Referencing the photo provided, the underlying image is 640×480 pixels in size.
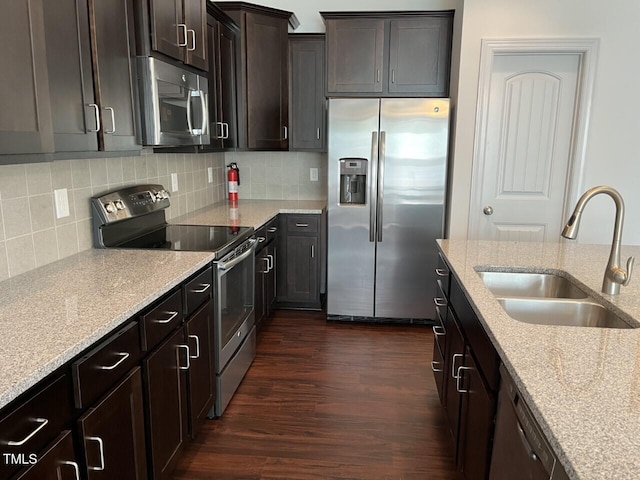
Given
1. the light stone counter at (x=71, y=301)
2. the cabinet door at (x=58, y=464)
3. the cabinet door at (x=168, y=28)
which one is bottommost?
the cabinet door at (x=58, y=464)

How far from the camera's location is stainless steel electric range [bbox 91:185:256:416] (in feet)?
7.70

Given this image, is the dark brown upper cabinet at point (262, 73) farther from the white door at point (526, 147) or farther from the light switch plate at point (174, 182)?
the white door at point (526, 147)

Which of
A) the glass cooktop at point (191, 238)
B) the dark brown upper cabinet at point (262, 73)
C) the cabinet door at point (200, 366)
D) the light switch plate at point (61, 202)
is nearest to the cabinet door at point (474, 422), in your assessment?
the cabinet door at point (200, 366)

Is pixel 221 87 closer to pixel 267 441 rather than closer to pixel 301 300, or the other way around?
pixel 301 300

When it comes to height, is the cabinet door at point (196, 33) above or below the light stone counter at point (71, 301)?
above

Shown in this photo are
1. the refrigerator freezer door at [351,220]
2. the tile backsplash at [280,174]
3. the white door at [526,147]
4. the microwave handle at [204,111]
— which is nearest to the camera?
the microwave handle at [204,111]

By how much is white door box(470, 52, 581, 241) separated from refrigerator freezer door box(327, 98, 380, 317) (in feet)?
2.64

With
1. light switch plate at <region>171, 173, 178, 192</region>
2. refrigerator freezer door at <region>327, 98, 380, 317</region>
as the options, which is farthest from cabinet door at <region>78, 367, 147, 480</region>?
refrigerator freezer door at <region>327, 98, 380, 317</region>

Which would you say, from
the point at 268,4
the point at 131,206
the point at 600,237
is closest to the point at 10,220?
the point at 131,206

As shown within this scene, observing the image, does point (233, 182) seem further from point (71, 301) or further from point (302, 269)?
point (71, 301)

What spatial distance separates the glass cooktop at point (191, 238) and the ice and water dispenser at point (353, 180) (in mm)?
1043

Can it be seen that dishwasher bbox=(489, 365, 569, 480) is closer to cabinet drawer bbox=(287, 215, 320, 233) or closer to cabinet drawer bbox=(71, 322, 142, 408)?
cabinet drawer bbox=(71, 322, 142, 408)

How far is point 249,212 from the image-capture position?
3.65m

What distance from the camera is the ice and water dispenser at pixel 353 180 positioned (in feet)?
11.9
